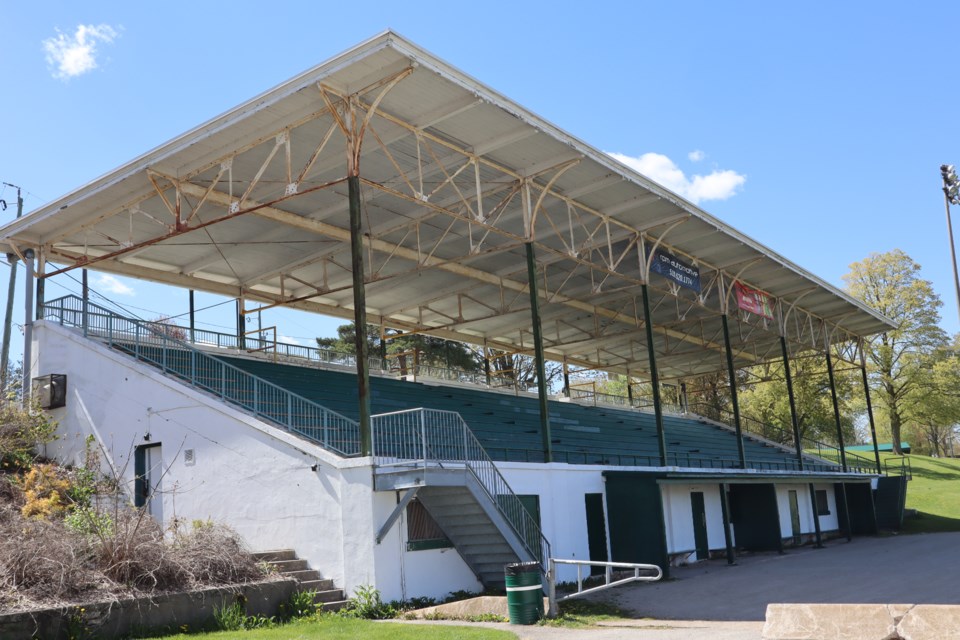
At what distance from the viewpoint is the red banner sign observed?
29.4 m

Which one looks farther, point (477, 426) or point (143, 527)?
point (477, 426)

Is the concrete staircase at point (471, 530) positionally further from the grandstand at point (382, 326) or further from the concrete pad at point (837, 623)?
the concrete pad at point (837, 623)

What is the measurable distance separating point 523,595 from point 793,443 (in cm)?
3898

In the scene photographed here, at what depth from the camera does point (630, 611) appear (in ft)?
48.3

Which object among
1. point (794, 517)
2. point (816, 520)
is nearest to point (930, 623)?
point (816, 520)

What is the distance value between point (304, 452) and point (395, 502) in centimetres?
188

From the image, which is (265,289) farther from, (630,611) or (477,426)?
(630,611)

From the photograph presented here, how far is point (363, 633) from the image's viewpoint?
12.0 meters

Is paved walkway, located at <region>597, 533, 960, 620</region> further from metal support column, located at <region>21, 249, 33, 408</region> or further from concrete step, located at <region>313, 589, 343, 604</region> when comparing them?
metal support column, located at <region>21, 249, 33, 408</region>

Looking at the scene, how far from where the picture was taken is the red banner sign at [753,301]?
29422 millimetres

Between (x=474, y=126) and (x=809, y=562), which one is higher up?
(x=474, y=126)

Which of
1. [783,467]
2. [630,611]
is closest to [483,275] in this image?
[630,611]

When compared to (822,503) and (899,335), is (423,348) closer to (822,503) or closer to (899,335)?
Answer: (822,503)

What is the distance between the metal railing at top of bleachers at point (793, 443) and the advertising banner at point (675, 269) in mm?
12041
